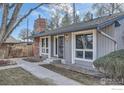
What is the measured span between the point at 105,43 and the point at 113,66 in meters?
1.95

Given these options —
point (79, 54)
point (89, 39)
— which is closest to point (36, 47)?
point (79, 54)

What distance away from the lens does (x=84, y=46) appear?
9555 mm

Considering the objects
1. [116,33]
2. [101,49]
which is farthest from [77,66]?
[116,33]

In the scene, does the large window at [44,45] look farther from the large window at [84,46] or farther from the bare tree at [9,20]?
the bare tree at [9,20]

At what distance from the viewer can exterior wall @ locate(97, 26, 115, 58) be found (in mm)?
8102

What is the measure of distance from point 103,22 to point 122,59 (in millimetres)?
1831

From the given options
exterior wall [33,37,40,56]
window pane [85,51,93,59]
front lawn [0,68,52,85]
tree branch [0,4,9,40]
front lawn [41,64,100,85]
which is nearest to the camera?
tree branch [0,4,9,40]

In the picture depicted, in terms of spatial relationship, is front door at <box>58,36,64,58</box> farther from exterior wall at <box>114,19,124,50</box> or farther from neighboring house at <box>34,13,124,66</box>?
exterior wall at <box>114,19,124,50</box>

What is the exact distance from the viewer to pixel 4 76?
26.3ft

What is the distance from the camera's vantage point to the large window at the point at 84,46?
9078 mm

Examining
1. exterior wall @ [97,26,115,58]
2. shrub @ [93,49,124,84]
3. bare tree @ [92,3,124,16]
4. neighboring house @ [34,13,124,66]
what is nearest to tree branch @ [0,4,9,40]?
neighboring house @ [34,13,124,66]

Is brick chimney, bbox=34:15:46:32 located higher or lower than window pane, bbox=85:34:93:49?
higher

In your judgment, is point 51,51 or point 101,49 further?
point 51,51
